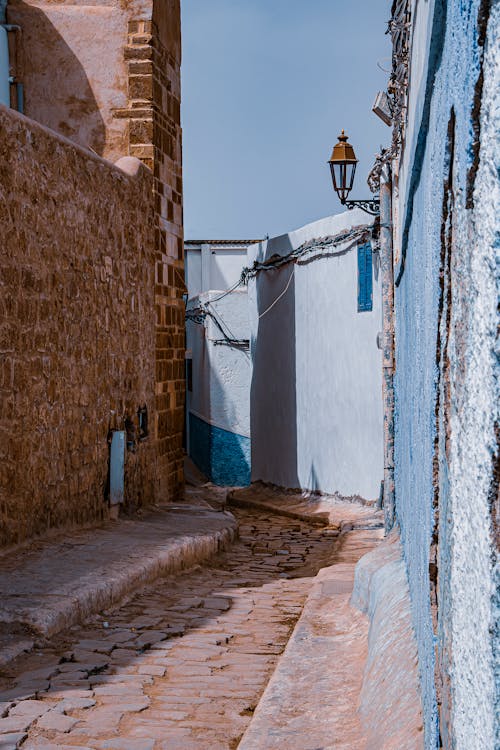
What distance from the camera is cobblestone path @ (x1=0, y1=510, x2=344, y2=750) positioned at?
3920 millimetres

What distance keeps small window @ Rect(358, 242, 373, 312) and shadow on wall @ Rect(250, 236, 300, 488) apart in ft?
8.42

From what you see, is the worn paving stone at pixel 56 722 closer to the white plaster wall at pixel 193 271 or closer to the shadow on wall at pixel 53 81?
the shadow on wall at pixel 53 81

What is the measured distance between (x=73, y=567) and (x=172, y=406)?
4684 mm

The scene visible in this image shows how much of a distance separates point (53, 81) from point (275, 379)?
5885 mm

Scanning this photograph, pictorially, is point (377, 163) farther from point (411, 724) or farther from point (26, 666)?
point (411, 724)

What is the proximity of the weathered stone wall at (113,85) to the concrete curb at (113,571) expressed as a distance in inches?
66.0

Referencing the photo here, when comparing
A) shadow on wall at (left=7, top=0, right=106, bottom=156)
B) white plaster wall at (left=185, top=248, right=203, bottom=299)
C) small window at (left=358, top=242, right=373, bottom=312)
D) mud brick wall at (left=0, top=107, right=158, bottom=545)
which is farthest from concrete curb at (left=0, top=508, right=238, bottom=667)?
white plaster wall at (left=185, top=248, right=203, bottom=299)

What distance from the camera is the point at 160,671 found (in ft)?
15.9

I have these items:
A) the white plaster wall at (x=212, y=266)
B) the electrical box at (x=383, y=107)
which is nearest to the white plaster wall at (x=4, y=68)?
the electrical box at (x=383, y=107)

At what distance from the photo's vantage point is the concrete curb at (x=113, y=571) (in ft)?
17.1

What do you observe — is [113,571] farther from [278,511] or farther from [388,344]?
[278,511]

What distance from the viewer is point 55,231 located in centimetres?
759

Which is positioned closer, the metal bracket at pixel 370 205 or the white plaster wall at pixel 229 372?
the metal bracket at pixel 370 205

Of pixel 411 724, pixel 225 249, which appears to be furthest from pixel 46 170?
pixel 225 249
